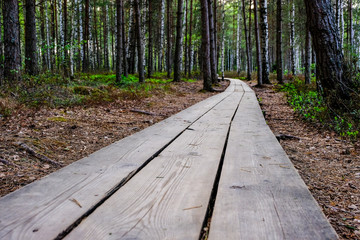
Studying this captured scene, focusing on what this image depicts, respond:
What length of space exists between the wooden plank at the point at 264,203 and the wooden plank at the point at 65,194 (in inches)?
25.1

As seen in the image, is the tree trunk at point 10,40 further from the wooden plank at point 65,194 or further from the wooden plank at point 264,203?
the wooden plank at point 264,203

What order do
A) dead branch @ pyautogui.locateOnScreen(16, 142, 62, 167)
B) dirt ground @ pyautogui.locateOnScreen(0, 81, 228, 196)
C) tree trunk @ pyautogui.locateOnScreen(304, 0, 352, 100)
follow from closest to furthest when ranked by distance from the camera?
dirt ground @ pyautogui.locateOnScreen(0, 81, 228, 196) < dead branch @ pyautogui.locateOnScreen(16, 142, 62, 167) < tree trunk @ pyautogui.locateOnScreen(304, 0, 352, 100)

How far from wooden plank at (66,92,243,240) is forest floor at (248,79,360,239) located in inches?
31.8

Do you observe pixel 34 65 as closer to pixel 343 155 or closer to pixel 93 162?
pixel 93 162

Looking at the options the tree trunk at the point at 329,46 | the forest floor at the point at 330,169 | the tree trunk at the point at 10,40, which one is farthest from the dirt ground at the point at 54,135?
the tree trunk at the point at 329,46

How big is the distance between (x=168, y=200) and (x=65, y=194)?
0.56m

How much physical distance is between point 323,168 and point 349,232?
1.25 metres

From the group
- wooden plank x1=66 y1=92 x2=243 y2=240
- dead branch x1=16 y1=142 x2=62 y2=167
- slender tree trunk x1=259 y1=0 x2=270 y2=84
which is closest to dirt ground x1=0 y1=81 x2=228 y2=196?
dead branch x1=16 y1=142 x2=62 y2=167

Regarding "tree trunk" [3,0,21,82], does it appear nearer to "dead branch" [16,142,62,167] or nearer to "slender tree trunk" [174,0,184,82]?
"dead branch" [16,142,62,167]

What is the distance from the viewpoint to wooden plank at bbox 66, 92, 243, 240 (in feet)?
3.38

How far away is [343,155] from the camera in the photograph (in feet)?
9.68

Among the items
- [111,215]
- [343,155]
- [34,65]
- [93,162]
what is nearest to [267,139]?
[343,155]

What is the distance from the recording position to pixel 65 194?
1.35 meters

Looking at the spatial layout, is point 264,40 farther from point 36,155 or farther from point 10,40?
point 36,155
